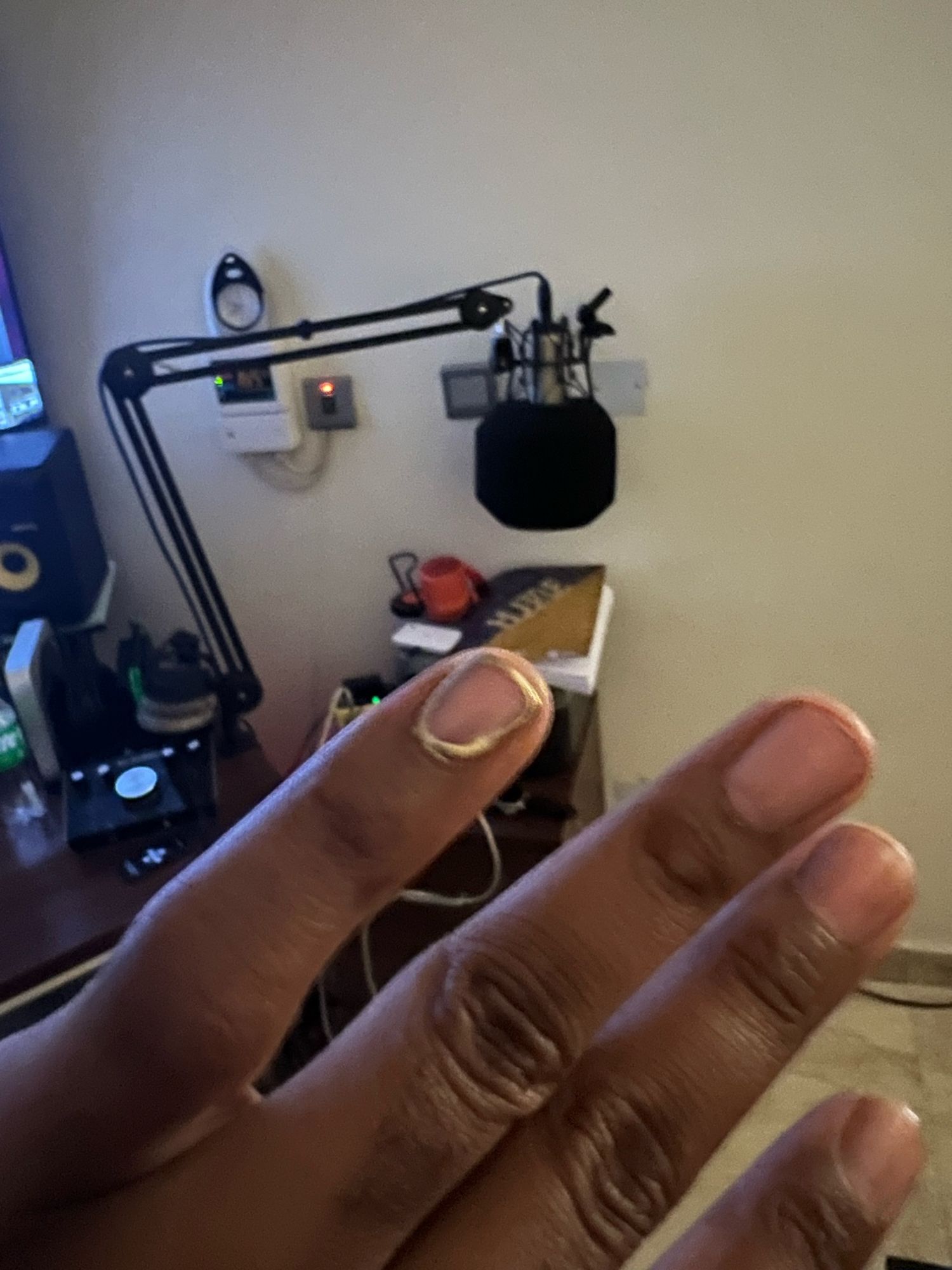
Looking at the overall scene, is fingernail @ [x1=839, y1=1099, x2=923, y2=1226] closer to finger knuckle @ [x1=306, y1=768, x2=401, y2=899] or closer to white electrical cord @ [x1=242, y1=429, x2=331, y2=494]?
finger knuckle @ [x1=306, y1=768, x2=401, y2=899]

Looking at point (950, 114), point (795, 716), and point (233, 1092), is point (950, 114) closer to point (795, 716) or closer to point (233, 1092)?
point (795, 716)

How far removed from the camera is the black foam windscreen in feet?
3.45

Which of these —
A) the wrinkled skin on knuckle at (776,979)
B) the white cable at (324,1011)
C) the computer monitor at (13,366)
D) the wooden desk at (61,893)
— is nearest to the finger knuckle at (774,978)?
the wrinkled skin on knuckle at (776,979)

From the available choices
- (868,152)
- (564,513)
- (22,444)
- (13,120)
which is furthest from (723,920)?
(13,120)

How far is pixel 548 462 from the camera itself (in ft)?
3.47

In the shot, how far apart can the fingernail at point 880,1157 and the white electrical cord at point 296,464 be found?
3.96ft

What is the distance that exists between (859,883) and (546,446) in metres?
0.77

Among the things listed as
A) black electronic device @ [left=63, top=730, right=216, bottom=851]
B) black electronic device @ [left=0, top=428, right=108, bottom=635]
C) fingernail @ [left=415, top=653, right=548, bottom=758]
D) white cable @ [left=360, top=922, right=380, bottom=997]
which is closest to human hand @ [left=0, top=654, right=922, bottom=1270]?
fingernail @ [left=415, top=653, right=548, bottom=758]

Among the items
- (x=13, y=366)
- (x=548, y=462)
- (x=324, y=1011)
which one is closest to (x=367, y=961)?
(x=324, y=1011)

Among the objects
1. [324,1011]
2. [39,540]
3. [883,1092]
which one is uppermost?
[39,540]

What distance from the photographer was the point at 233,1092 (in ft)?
1.07

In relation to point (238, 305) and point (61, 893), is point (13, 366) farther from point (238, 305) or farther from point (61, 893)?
point (61, 893)

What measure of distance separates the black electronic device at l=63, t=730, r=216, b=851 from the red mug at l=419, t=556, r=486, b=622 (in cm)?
40

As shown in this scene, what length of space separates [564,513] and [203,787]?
55 centimetres
